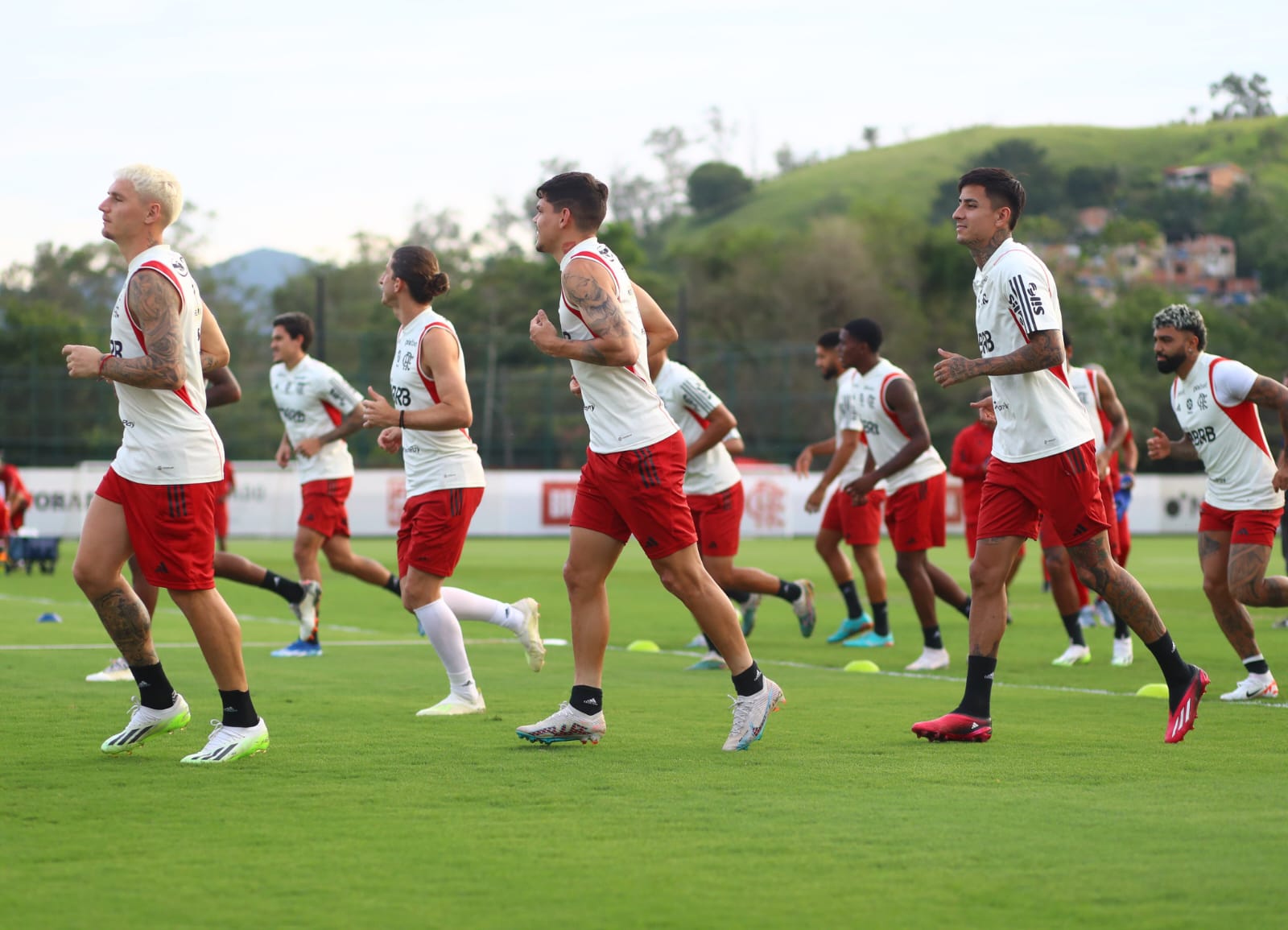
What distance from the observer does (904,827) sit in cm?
490

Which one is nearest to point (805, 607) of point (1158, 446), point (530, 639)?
point (1158, 446)

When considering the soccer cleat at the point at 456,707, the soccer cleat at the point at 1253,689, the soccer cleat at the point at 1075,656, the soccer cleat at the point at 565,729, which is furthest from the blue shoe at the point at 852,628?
the soccer cleat at the point at 565,729

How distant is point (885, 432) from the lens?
1151cm

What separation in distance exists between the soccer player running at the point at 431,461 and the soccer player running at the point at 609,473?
1.12 meters

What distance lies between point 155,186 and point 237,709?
2049mm

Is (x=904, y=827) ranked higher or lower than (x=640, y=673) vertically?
higher

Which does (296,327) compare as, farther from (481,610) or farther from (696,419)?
(481,610)

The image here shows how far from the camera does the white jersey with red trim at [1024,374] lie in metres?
6.80

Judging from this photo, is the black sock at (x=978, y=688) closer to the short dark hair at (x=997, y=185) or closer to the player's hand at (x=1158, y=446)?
the short dark hair at (x=997, y=185)

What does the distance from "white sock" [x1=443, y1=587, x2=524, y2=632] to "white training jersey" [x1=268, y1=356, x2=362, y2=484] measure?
3.35 meters

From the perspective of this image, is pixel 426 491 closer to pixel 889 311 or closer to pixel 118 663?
pixel 118 663

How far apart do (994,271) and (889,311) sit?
74.0m

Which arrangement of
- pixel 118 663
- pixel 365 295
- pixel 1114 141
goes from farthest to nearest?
pixel 1114 141 < pixel 365 295 < pixel 118 663

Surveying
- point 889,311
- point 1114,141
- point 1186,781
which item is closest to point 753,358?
point 889,311
